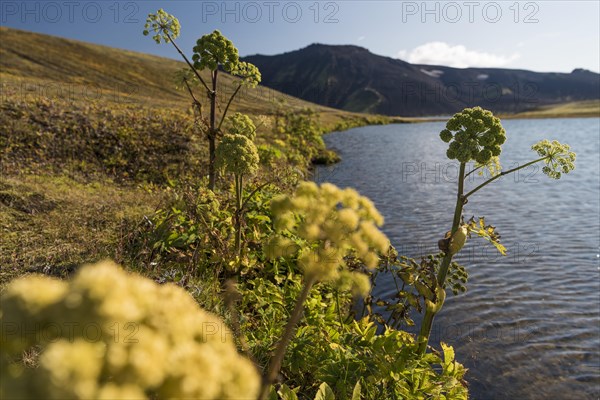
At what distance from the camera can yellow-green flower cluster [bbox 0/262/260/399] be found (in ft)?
3.54


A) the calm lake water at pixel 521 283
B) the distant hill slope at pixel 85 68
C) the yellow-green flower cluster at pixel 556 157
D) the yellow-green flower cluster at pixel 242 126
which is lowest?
the calm lake water at pixel 521 283

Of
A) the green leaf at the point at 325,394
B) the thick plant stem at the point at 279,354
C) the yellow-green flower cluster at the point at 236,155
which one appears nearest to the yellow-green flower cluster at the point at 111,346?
the thick plant stem at the point at 279,354

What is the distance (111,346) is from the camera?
1203 millimetres

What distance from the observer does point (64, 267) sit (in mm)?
6332

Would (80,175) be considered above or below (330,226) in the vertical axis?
above

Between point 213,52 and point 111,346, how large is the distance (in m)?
6.76

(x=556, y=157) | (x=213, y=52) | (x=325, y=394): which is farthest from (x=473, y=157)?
(x=213, y=52)

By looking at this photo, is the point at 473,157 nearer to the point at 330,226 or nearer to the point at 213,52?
the point at 330,226

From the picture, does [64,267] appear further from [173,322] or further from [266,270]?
[173,322]

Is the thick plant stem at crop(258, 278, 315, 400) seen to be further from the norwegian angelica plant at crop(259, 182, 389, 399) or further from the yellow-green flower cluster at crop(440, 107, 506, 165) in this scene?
the yellow-green flower cluster at crop(440, 107, 506, 165)

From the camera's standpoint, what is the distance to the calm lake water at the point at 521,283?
7.36 meters

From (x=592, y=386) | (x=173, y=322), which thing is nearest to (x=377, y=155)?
(x=592, y=386)

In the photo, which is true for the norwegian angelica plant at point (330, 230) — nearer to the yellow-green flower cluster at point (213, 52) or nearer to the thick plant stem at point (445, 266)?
the thick plant stem at point (445, 266)

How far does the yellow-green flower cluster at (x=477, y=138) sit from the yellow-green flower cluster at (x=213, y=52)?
434cm
